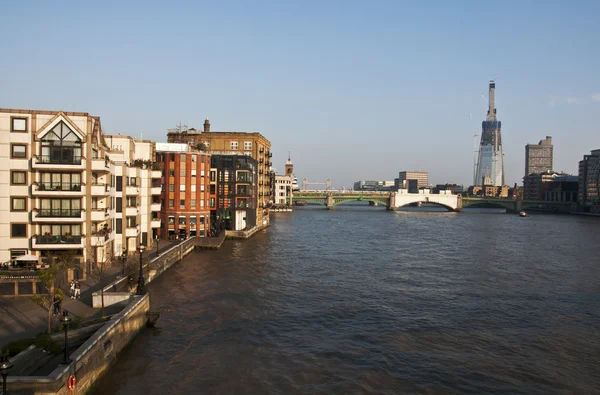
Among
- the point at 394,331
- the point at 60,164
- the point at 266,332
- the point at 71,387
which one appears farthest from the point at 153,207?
the point at 71,387

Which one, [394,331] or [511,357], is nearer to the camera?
[511,357]

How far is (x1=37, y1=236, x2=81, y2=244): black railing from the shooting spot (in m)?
34.9

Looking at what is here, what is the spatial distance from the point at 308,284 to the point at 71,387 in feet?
88.6

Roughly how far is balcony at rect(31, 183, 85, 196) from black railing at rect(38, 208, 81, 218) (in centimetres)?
130

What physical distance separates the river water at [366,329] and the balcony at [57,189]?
9974 millimetres

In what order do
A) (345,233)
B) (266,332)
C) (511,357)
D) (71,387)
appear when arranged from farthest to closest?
(345,233) < (266,332) < (511,357) < (71,387)

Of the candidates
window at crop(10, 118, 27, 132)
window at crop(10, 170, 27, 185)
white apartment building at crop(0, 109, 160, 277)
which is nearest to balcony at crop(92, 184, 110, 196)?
white apartment building at crop(0, 109, 160, 277)

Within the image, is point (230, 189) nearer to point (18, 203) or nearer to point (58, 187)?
point (58, 187)

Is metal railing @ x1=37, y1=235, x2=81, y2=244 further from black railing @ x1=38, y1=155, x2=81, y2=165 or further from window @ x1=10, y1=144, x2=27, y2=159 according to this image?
window @ x1=10, y1=144, x2=27, y2=159

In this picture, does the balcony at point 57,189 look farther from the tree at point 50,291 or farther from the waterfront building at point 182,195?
the waterfront building at point 182,195

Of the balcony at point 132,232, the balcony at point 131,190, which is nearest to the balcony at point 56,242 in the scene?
the balcony at point 132,232

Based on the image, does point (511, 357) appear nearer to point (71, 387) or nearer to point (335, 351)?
point (335, 351)

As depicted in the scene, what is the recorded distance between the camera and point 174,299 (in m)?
36.1

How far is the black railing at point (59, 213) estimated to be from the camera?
35281 mm
